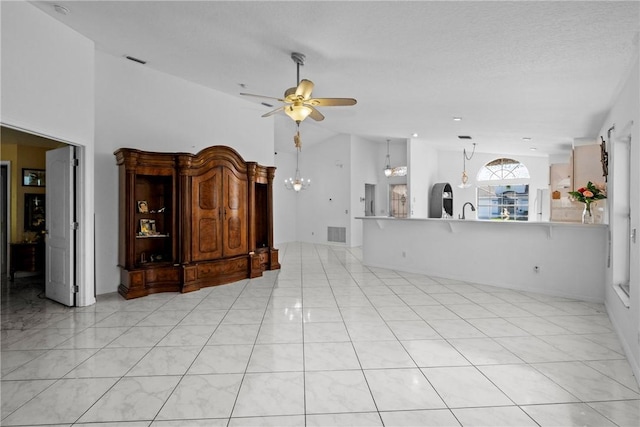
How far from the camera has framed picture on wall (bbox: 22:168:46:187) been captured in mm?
5754

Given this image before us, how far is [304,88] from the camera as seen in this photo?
136 inches

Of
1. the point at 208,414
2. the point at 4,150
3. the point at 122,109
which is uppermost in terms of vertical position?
the point at 122,109

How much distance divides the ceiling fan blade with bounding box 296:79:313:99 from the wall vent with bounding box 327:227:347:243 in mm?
6999

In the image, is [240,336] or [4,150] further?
[4,150]

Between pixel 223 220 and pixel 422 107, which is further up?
pixel 422 107

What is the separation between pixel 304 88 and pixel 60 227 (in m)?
3.66

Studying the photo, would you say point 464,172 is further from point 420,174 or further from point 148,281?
point 148,281

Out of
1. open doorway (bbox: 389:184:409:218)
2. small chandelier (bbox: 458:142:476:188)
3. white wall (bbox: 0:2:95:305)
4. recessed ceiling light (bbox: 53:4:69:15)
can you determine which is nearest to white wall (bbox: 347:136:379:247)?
open doorway (bbox: 389:184:409:218)

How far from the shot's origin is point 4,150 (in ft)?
18.5

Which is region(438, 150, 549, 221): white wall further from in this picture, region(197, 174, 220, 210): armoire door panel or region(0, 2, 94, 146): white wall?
region(0, 2, 94, 146): white wall

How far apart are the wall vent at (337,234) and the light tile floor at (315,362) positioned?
19.1ft

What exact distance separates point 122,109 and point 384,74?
12.8 ft

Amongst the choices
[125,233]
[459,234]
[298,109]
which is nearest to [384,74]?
[298,109]

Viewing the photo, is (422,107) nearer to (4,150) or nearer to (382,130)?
(382,130)
